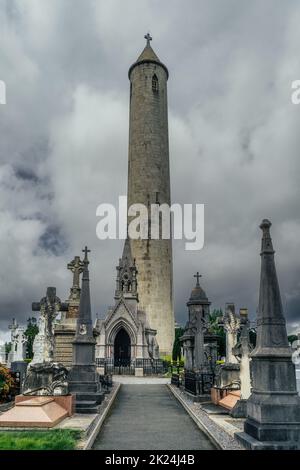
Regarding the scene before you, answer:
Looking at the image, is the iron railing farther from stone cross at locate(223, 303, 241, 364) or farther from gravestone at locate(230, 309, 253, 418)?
gravestone at locate(230, 309, 253, 418)

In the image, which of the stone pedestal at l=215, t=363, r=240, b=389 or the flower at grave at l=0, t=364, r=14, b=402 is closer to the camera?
the stone pedestal at l=215, t=363, r=240, b=389

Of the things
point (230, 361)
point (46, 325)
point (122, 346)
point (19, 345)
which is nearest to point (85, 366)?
point (46, 325)

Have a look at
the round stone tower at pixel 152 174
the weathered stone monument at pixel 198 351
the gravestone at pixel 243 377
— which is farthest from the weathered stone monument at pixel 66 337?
the round stone tower at pixel 152 174

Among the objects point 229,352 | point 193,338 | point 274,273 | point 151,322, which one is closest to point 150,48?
point 151,322

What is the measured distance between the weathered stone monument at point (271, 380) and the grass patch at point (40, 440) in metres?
3.23

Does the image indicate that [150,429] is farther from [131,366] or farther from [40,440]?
[131,366]

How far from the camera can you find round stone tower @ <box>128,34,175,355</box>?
45.3 metres

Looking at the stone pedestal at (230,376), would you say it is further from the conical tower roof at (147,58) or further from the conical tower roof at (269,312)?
the conical tower roof at (147,58)

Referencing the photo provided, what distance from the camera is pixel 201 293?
2562 centimetres

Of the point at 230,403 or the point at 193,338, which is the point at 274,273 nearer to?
the point at 230,403

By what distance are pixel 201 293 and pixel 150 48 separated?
40135 millimetres

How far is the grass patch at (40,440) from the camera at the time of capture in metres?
7.09

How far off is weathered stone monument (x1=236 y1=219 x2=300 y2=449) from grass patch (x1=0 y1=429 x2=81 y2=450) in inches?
127

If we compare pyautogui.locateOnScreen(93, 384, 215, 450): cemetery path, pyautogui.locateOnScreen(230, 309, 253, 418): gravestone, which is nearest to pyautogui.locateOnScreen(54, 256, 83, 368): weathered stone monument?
pyautogui.locateOnScreen(93, 384, 215, 450): cemetery path
